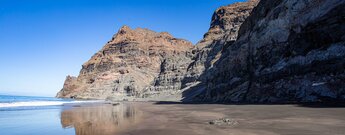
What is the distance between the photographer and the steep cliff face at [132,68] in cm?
→ 9012

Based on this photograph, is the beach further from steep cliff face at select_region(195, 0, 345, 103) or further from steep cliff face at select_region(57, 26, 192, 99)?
steep cliff face at select_region(57, 26, 192, 99)

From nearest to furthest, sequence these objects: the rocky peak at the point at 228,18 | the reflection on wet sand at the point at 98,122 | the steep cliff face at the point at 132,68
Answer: the reflection on wet sand at the point at 98,122 < the steep cliff face at the point at 132,68 < the rocky peak at the point at 228,18

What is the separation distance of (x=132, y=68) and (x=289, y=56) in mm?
105769

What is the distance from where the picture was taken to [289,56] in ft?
95.3

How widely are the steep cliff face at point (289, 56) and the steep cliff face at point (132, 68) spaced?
138ft

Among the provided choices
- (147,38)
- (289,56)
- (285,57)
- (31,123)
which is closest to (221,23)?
(147,38)

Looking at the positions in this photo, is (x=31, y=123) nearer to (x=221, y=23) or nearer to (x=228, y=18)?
(x=221, y=23)

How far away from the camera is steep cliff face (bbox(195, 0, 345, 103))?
2317cm

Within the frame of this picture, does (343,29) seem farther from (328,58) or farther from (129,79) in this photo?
(129,79)

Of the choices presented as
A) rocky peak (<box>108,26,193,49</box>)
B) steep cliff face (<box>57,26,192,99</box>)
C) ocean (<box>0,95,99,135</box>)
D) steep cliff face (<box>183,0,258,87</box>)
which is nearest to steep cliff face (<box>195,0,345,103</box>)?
ocean (<box>0,95,99,135</box>)

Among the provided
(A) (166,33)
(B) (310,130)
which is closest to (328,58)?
(B) (310,130)

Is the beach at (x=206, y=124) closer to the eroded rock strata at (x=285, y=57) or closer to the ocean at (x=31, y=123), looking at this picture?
the ocean at (x=31, y=123)

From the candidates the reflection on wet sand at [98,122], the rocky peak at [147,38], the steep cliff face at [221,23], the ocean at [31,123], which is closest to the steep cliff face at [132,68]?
the rocky peak at [147,38]

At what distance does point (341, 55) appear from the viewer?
73.6 ft
